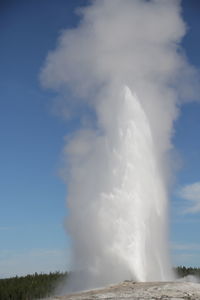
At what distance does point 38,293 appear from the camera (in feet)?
138

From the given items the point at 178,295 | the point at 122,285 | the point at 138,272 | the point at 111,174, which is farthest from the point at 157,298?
the point at 111,174

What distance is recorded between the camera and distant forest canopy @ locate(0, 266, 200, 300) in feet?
137

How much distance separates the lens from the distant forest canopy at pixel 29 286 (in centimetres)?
4188

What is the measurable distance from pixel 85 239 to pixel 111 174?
615 centimetres

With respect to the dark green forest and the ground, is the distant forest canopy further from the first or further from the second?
the ground

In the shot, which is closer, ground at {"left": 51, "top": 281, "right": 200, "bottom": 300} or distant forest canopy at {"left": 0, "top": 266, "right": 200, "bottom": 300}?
ground at {"left": 51, "top": 281, "right": 200, "bottom": 300}

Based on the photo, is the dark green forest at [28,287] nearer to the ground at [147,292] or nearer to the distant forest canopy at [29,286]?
the distant forest canopy at [29,286]

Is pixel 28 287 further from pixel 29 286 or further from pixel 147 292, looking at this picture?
pixel 147 292

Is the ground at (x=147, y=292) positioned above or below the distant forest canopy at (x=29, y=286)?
below

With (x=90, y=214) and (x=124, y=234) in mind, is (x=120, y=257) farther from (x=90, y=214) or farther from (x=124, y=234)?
(x=90, y=214)

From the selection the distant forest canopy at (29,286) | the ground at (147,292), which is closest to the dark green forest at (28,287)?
the distant forest canopy at (29,286)

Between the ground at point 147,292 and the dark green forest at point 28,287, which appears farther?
the dark green forest at point 28,287

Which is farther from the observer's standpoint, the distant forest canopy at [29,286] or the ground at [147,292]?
the distant forest canopy at [29,286]

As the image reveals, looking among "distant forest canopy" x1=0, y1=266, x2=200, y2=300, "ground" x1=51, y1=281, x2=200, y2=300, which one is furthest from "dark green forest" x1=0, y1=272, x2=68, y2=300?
"ground" x1=51, y1=281, x2=200, y2=300
